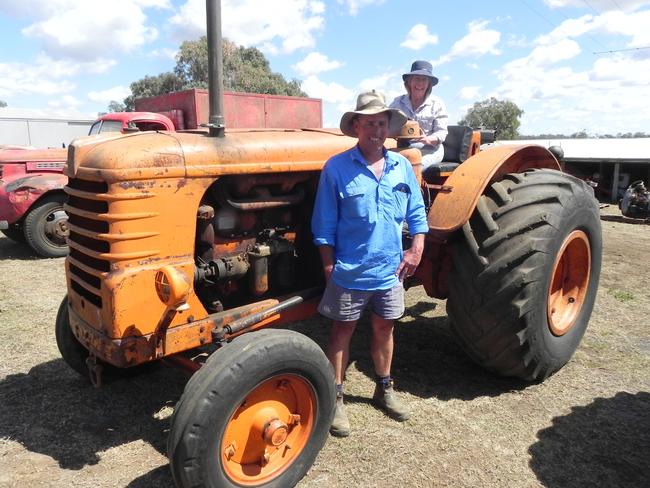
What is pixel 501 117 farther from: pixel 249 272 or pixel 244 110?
pixel 249 272

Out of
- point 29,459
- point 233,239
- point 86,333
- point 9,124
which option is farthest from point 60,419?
point 9,124

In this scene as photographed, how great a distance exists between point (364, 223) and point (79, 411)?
197 centimetres

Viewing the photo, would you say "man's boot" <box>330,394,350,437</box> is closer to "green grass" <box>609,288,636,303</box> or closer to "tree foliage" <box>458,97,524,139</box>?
"green grass" <box>609,288,636,303</box>

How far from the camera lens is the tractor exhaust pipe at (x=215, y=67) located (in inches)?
98.3

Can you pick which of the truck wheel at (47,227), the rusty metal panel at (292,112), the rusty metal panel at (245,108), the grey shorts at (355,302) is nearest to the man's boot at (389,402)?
the grey shorts at (355,302)

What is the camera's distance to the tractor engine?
2.57m

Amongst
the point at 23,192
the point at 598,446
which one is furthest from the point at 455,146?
the point at 23,192

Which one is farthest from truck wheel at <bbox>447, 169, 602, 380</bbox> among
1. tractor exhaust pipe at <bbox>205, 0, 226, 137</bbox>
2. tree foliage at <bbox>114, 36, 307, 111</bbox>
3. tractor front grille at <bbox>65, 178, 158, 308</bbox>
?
tree foliage at <bbox>114, 36, 307, 111</bbox>

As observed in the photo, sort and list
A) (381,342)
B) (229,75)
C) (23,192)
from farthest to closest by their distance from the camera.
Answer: (229,75)
(23,192)
(381,342)

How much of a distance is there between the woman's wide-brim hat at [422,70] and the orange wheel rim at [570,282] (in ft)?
5.14

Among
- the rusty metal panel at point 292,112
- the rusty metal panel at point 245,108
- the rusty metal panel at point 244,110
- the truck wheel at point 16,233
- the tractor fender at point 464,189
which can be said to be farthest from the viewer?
the rusty metal panel at point 292,112

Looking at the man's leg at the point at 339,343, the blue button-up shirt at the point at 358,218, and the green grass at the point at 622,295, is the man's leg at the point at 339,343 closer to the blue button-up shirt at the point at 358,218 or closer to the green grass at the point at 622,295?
the blue button-up shirt at the point at 358,218

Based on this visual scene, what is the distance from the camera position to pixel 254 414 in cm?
230

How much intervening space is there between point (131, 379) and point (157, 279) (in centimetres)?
142
